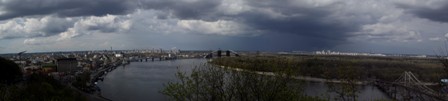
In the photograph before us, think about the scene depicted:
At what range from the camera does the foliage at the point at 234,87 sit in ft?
33.1

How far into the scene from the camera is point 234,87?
1127 centimetres

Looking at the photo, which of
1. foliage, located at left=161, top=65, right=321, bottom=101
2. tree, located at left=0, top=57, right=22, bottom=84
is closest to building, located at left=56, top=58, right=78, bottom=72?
tree, located at left=0, top=57, right=22, bottom=84

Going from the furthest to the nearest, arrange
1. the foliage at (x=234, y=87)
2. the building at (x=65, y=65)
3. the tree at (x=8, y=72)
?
the building at (x=65, y=65), the tree at (x=8, y=72), the foliage at (x=234, y=87)

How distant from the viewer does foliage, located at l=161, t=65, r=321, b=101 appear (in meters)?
10.1

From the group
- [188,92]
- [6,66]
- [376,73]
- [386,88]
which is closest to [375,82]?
[386,88]

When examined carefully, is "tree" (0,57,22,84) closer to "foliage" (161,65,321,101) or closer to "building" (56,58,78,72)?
"foliage" (161,65,321,101)

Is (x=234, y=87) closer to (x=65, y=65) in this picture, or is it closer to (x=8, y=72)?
(x=8, y=72)

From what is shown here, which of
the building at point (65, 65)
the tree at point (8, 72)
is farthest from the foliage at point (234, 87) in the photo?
the building at point (65, 65)

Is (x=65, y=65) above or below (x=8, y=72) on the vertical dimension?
below

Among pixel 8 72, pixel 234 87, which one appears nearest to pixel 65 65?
pixel 8 72

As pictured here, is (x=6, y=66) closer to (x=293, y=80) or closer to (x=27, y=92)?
(x=27, y=92)

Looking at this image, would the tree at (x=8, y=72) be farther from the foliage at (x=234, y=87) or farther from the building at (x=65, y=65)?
the building at (x=65, y=65)

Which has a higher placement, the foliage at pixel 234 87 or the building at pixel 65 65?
the foliage at pixel 234 87

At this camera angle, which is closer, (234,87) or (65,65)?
(234,87)
